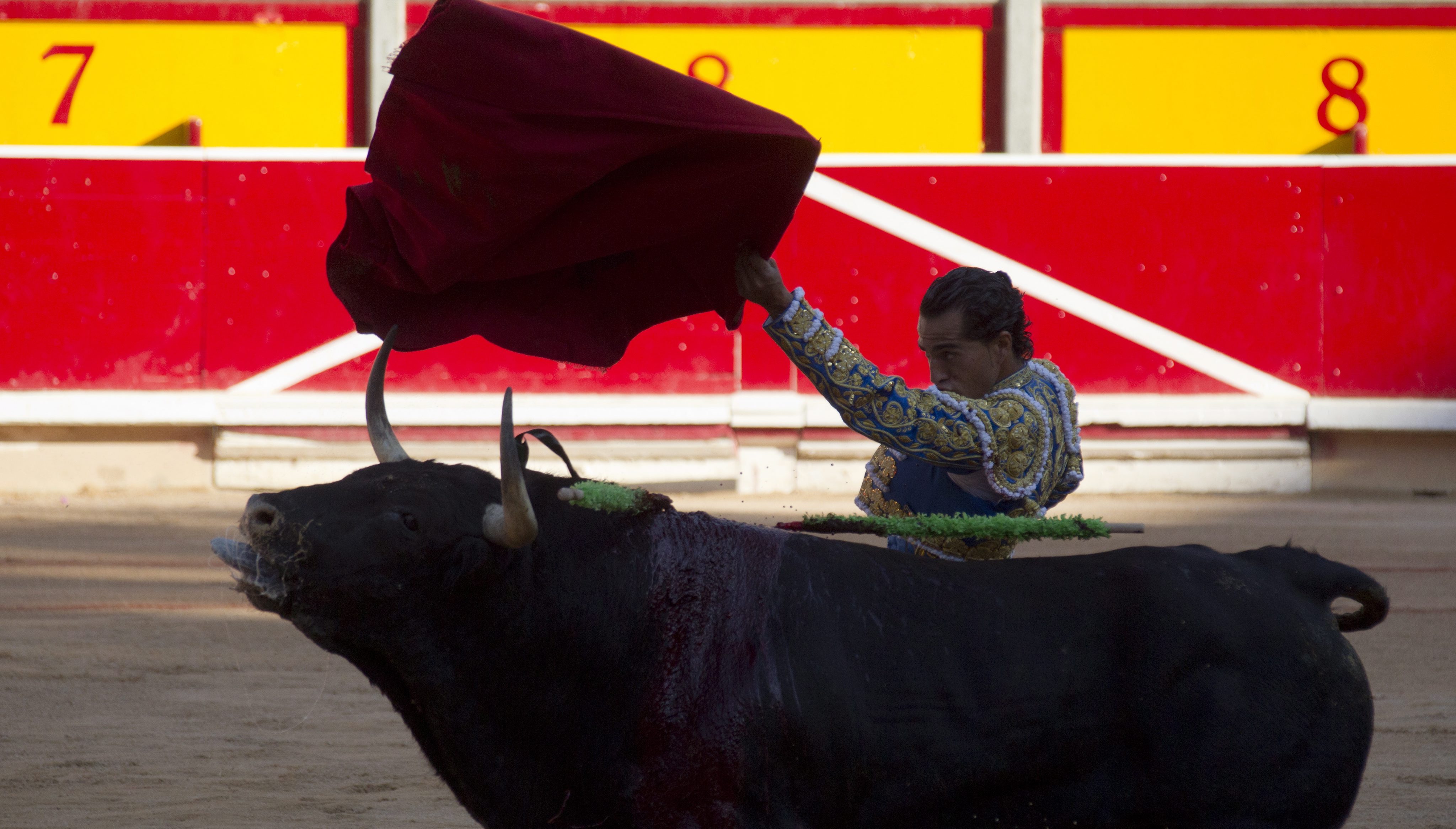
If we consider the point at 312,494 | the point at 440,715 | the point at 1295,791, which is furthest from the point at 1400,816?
the point at 312,494

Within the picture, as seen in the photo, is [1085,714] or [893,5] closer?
[1085,714]

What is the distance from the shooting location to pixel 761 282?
1823 mm

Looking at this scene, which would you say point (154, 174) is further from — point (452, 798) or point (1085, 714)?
point (1085, 714)

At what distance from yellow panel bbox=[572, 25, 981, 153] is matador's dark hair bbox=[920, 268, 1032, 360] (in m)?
6.90

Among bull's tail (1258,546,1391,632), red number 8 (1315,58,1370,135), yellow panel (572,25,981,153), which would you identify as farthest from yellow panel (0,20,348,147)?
bull's tail (1258,546,1391,632)

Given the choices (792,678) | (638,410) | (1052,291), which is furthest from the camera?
(1052,291)

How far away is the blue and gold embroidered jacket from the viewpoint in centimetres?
177

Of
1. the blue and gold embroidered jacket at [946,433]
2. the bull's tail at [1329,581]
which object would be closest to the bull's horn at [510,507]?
the blue and gold embroidered jacket at [946,433]

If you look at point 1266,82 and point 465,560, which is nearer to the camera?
point 465,560

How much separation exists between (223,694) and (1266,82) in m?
7.14

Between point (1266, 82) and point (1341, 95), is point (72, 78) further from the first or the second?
point (1341, 95)

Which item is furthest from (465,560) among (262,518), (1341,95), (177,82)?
(1341,95)

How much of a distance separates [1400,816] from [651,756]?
2.03 m

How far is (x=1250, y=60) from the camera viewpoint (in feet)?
28.4
